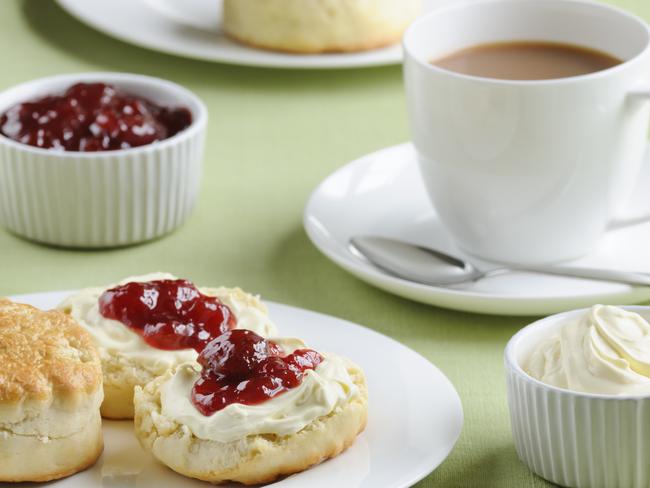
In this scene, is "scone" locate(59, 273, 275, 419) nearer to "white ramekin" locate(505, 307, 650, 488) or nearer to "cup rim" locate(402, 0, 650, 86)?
"white ramekin" locate(505, 307, 650, 488)

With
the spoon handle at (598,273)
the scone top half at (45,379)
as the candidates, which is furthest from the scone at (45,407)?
the spoon handle at (598,273)

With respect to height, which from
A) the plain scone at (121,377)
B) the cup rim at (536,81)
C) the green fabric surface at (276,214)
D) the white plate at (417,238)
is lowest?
the green fabric surface at (276,214)

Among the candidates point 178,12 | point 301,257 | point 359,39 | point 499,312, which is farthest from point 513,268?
point 178,12

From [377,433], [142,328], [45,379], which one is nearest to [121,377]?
[142,328]

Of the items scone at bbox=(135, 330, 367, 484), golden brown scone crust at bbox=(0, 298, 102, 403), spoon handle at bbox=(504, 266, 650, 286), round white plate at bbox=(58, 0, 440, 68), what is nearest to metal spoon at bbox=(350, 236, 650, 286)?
spoon handle at bbox=(504, 266, 650, 286)

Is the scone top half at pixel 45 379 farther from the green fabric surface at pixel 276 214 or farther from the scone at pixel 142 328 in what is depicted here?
the green fabric surface at pixel 276 214

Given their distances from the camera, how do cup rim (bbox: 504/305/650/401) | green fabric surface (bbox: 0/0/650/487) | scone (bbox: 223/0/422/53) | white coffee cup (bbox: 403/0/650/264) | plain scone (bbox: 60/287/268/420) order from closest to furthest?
cup rim (bbox: 504/305/650/401)
plain scone (bbox: 60/287/268/420)
green fabric surface (bbox: 0/0/650/487)
white coffee cup (bbox: 403/0/650/264)
scone (bbox: 223/0/422/53)
